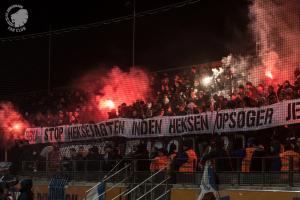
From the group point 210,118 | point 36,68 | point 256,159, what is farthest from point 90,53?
point 256,159

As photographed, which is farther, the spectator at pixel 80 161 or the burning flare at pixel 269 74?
the burning flare at pixel 269 74

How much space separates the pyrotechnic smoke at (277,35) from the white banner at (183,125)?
424 cm

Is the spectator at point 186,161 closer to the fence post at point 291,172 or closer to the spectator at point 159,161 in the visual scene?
the spectator at point 159,161

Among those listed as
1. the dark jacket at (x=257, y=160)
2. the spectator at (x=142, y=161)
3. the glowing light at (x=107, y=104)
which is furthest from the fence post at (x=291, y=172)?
the glowing light at (x=107, y=104)

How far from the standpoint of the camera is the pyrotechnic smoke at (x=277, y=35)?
737 inches

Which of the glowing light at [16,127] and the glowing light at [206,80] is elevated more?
the glowing light at [206,80]

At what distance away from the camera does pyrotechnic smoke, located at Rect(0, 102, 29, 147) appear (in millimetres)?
22375

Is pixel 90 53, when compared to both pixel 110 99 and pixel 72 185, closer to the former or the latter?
pixel 110 99

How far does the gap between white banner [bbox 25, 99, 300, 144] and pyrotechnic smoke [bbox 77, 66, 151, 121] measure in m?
2.43

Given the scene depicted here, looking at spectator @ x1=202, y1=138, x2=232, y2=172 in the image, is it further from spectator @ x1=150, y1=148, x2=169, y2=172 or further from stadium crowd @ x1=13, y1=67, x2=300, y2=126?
spectator @ x1=150, y1=148, x2=169, y2=172

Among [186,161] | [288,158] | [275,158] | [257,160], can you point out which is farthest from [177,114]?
[288,158]

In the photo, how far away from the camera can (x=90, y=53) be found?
2597 cm

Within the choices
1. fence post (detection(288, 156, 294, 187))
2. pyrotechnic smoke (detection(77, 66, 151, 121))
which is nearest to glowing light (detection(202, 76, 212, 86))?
pyrotechnic smoke (detection(77, 66, 151, 121))

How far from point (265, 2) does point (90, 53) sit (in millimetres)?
8452
